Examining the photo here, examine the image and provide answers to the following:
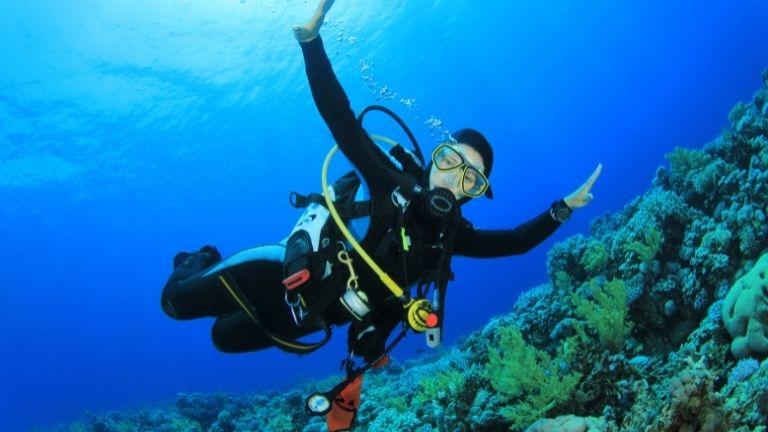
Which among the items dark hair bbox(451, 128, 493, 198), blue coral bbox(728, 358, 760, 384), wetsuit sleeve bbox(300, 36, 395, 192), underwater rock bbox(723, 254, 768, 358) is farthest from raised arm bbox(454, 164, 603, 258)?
blue coral bbox(728, 358, 760, 384)

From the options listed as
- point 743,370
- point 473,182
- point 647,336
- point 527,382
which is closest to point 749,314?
point 743,370

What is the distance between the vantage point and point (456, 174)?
4.37 m

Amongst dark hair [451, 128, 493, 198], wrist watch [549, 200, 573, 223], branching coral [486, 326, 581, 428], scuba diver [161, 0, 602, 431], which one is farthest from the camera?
wrist watch [549, 200, 573, 223]

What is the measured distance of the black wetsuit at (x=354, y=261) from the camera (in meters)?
3.93

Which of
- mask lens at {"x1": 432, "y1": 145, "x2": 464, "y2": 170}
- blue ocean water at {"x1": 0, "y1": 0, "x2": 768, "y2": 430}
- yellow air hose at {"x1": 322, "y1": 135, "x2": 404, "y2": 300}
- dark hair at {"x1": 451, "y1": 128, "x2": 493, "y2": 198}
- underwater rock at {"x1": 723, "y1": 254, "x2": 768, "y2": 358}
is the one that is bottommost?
underwater rock at {"x1": 723, "y1": 254, "x2": 768, "y2": 358}

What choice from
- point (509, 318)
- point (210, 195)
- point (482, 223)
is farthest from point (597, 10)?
point (509, 318)

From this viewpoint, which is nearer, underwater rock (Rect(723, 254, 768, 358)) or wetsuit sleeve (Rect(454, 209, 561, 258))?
underwater rock (Rect(723, 254, 768, 358))

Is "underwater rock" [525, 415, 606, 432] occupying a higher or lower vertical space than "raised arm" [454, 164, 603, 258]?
lower

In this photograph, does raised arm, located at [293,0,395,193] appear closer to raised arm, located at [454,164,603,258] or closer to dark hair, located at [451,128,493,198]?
dark hair, located at [451,128,493,198]

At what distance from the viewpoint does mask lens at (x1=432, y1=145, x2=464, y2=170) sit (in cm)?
437

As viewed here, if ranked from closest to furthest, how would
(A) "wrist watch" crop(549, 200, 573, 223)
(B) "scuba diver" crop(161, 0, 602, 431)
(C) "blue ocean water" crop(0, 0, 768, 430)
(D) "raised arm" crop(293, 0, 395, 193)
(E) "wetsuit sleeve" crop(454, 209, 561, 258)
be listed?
(D) "raised arm" crop(293, 0, 395, 193) → (B) "scuba diver" crop(161, 0, 602, 431) → (A) "wrist watch" crop(549, 200, 573, 223) → (E) "wetsuit sleeve" crop(454, 209, 561, 258) → (C) "blue ocean water" crop(0, 0, 768, 430)

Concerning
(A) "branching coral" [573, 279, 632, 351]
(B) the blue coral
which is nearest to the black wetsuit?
(A) "branching coral" [573, 279, 632, 351]

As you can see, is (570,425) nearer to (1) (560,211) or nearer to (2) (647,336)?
(1) (560,211)

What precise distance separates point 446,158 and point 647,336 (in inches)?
164
